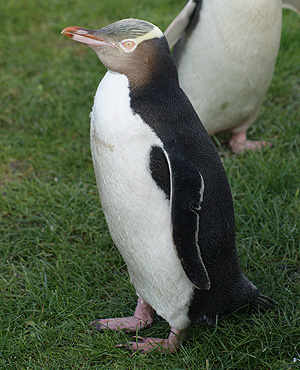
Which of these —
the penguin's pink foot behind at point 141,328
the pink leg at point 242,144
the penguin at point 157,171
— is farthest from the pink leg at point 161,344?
the pink leg at point 242,144

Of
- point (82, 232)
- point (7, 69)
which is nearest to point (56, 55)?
point (7, 69)

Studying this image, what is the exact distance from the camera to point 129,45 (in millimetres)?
1865

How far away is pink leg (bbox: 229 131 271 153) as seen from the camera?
3416 millimetres

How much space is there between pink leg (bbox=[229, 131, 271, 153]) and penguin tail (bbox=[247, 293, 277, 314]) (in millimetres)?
1295

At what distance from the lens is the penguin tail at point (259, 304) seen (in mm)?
2254

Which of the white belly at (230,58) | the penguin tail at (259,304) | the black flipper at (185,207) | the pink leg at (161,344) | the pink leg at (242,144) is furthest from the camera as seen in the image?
the pink leg at (242,144)

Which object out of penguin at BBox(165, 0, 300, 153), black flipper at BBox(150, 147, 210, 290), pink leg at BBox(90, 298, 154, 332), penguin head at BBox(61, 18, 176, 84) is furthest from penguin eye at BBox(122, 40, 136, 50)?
penguin at BBox(165, 0, 300, 153)

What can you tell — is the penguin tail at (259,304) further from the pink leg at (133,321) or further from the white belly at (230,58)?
the white belly at (230,58)

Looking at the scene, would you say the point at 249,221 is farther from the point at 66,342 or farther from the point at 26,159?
the point at 26,159

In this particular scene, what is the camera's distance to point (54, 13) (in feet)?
17.0

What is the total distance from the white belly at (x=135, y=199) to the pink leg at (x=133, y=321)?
0.19m

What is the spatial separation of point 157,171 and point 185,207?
0.16 m

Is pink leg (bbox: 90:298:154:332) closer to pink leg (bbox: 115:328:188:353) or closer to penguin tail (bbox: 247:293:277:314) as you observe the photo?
pink leg (bbox: 115:328:188:353)

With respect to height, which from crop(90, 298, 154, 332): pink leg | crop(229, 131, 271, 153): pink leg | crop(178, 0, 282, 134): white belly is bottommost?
crop(229, 131, 271, 153): pink leg
